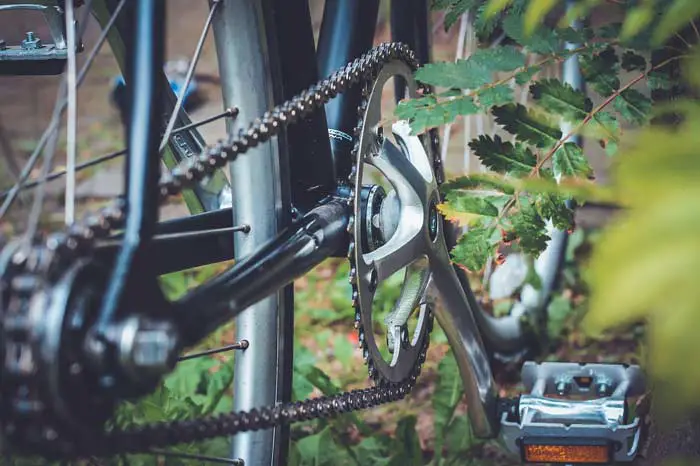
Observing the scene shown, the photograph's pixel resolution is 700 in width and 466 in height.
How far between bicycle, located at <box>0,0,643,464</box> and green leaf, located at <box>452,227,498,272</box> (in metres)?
0.13

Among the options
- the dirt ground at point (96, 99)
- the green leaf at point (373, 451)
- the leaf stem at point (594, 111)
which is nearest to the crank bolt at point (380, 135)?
the leaf stem at point (594, 111)

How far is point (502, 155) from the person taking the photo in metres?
1.06

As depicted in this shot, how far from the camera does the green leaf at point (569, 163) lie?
103 cm

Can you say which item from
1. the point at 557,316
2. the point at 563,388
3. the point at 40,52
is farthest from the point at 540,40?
the point at 557,316

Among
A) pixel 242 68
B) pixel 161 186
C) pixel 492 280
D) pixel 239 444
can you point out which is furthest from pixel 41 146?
pixel 492 280

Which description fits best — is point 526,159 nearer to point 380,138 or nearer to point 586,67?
point 586,67

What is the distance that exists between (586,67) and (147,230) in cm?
48

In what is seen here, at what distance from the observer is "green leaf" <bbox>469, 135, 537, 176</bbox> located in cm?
105

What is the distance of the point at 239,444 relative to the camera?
1124mm

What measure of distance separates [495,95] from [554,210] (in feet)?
0.45

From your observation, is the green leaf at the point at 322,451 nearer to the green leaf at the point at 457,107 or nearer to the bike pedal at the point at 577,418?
the bike pedal at the point at 577,418

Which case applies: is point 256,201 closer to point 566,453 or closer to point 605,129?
point 605,129

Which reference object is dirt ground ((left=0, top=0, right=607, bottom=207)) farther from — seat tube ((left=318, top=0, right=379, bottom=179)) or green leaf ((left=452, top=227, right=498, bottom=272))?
green leaf ((left=452, top=227, right=498, bottom=272))

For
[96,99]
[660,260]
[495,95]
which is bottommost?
[660,260]
